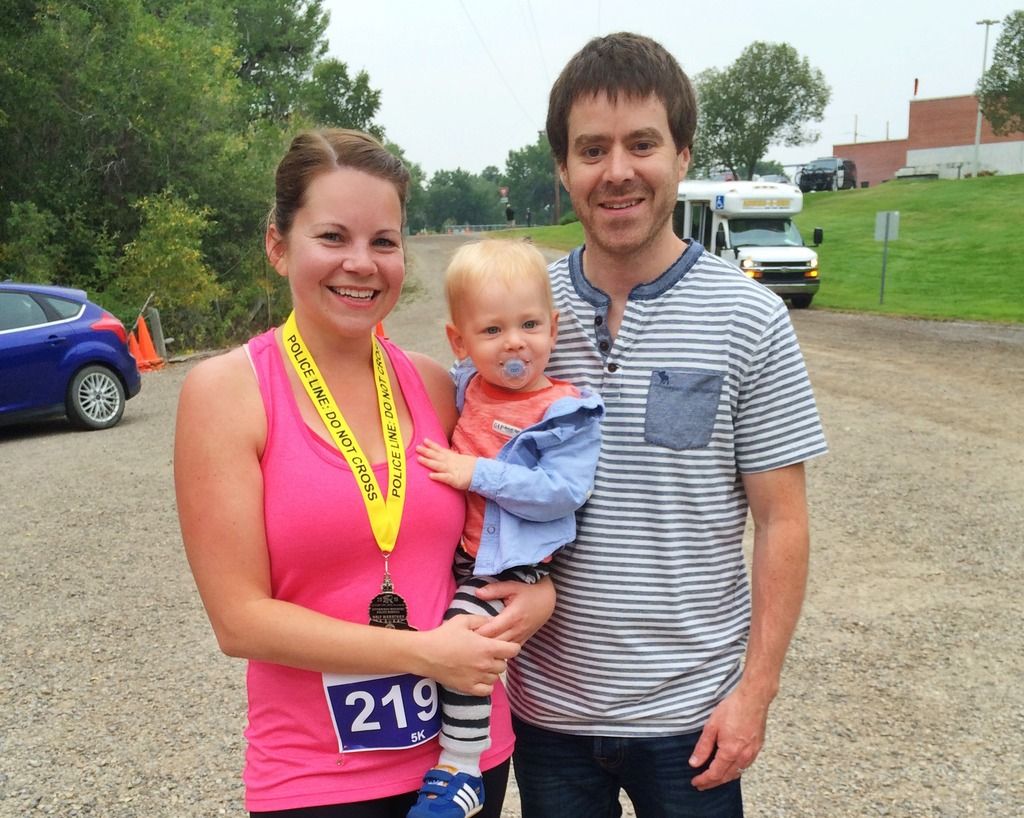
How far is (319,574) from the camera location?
5.58 ft

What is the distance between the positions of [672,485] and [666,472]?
0.10 ft

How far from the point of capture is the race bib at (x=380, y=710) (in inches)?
68.3

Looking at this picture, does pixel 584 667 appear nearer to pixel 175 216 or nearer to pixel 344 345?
pixel 344 345

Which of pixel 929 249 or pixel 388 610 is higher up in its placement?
pixel 388 610

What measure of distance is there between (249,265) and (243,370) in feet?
68.1

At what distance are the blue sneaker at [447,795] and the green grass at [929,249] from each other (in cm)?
2075

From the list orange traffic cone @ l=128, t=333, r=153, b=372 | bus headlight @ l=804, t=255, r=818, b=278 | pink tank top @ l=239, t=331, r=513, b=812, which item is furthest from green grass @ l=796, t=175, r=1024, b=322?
pink tank top @ l=239, t=331, r=513, b=812

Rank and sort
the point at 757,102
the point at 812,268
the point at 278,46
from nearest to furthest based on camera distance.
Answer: the point at 812,268
the point at 278,46
the point at 757,102

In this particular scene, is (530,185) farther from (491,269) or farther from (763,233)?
(491,269)

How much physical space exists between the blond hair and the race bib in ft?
2.72

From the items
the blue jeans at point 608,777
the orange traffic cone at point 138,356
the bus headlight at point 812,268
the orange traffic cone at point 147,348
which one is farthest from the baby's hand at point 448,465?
the bus headlight at point 812,268

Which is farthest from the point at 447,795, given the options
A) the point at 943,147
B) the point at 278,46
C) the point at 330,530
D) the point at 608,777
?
the point at 943,147

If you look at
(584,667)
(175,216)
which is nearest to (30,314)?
(175,216)

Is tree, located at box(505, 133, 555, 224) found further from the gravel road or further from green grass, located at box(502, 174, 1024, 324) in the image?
the gravel road
